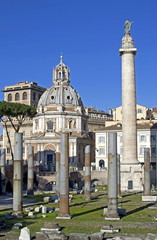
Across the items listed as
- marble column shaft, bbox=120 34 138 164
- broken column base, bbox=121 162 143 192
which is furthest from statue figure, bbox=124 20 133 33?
broken column base, bbox=121 162 143 192

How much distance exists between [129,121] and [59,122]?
27.5 metres

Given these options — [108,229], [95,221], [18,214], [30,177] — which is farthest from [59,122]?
[108,229]

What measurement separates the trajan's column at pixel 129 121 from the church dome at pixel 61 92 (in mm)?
28405

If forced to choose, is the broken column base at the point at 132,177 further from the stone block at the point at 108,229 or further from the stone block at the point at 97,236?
the stone block at the point at 97,236

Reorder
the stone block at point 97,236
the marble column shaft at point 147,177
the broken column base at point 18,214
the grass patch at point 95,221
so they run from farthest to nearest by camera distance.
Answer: the marble column shaft at point 147,177 → the broken column base at point 18,214 → the grass patch at point 95,221 → the stone block at point 97,236

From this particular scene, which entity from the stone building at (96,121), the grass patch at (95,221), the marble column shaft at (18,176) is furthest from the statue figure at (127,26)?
the stone building at (96,121)

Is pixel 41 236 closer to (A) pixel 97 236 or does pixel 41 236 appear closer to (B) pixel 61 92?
(A) pixel 97 236

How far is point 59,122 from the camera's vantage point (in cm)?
6575

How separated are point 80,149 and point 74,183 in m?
14.5

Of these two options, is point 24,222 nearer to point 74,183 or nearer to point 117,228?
point 117,228

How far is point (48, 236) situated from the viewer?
15.4m

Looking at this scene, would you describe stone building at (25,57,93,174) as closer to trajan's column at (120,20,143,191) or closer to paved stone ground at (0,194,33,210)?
trajan's column at (120,20,143,191)

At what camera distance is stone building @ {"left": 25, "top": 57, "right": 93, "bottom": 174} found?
63.0 m

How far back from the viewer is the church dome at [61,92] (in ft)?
223
